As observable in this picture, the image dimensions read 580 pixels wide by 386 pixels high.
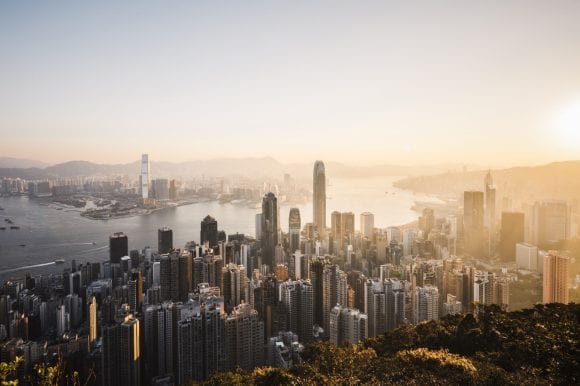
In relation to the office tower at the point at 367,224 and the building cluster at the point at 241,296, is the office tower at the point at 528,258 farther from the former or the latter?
the office tower at the point at 367,224

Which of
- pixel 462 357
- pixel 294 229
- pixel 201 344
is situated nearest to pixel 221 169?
pixel 294 229

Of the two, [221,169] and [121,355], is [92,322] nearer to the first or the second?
[121,355]

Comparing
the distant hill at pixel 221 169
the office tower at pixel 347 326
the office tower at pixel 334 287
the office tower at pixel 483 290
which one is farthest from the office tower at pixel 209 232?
the office tower at pixel 483 290

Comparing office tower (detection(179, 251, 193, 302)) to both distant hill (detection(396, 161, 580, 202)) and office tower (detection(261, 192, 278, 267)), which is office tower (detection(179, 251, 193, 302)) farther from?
distant hill (detection(396, 161, 580, 202))

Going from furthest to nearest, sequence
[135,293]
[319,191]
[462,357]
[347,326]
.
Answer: [319,191], [135,293], [347,326], [462,357]

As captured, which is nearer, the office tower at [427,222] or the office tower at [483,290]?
the office tower at [483,290]
